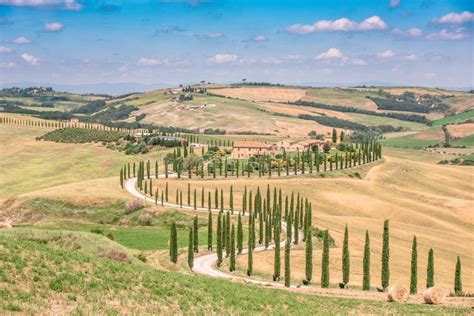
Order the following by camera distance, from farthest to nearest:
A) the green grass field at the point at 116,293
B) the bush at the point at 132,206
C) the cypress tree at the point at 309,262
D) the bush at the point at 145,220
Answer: the bush at the point at 132,206 < the bush at the point at 145,220 < the cypress tree at the point at 309,262 < the green grass field at the point at 116,293

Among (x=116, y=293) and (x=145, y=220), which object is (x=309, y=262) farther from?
(x=145, y=220)

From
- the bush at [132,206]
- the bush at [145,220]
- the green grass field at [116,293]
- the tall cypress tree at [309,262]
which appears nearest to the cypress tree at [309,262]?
the tall cypress tree at [309,262]

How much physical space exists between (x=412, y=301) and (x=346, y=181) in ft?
357

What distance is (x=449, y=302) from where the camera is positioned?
167 feet

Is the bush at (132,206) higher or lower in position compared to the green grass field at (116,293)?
lower

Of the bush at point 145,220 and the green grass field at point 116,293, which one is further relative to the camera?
the bush at point 145,220

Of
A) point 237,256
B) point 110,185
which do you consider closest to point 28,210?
point 110,185

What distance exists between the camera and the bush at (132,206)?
12175 cm

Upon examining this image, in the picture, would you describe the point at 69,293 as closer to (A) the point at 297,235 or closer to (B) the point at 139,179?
(A) the point at 297,235

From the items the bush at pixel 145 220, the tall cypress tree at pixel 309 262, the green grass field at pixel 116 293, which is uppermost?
the green grass field at pixel 116 293

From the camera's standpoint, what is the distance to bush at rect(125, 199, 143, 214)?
12175 cm

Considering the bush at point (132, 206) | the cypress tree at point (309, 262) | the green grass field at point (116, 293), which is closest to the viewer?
the green grass field at point (116, 293)

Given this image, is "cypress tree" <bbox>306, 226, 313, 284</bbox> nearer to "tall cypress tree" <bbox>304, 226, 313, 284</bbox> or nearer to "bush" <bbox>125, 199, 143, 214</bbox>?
"tall cypress tree" <bbox>304, 226, 313, 284</bbox>

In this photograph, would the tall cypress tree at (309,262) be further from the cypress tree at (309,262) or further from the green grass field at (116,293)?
the green grass field at (116,293)
